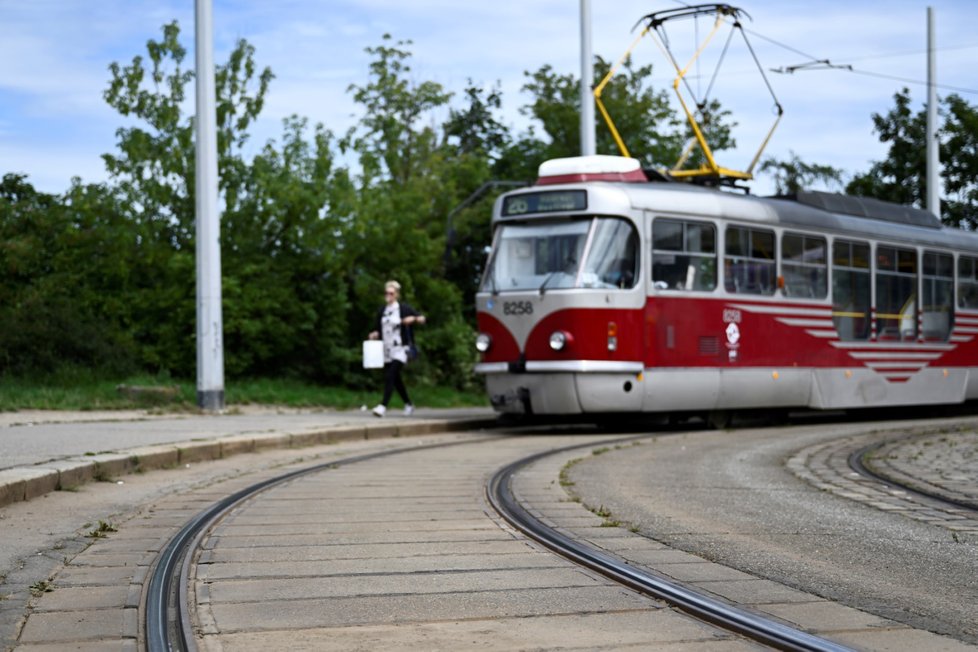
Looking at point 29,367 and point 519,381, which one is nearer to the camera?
point 519,381

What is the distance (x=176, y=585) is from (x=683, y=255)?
12.2m

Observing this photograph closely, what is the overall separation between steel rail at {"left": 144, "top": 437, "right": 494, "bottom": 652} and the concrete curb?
53.8 inches

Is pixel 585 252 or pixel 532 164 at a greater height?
pixel 532 164

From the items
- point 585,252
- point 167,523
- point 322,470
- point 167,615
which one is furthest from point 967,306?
point 167,615

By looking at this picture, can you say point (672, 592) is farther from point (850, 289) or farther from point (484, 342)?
point (850, 289)

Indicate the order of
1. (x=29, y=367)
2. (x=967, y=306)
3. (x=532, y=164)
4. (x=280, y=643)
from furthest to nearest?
(x=532, y=164) < (x=967, y=306) < (x=29, y=367) < (x=280, y=643)

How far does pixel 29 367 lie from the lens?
65.4 feet

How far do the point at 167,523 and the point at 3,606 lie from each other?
272 cm

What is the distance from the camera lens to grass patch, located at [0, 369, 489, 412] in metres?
17.8

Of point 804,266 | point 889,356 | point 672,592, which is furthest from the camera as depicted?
point 889,356

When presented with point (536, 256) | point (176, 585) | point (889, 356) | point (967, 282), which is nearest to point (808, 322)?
→ point (889, 356)

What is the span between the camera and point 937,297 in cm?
2227

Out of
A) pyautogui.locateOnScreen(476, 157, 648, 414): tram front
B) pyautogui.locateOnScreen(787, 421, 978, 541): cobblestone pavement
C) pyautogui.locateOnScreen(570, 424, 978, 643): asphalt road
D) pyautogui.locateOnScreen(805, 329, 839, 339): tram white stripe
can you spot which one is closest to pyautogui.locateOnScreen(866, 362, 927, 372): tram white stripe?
pyautogui.locateOnScreen(805, 329, 839, 339): tram white stripe

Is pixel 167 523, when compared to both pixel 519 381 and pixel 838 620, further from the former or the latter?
pixel 519 381
